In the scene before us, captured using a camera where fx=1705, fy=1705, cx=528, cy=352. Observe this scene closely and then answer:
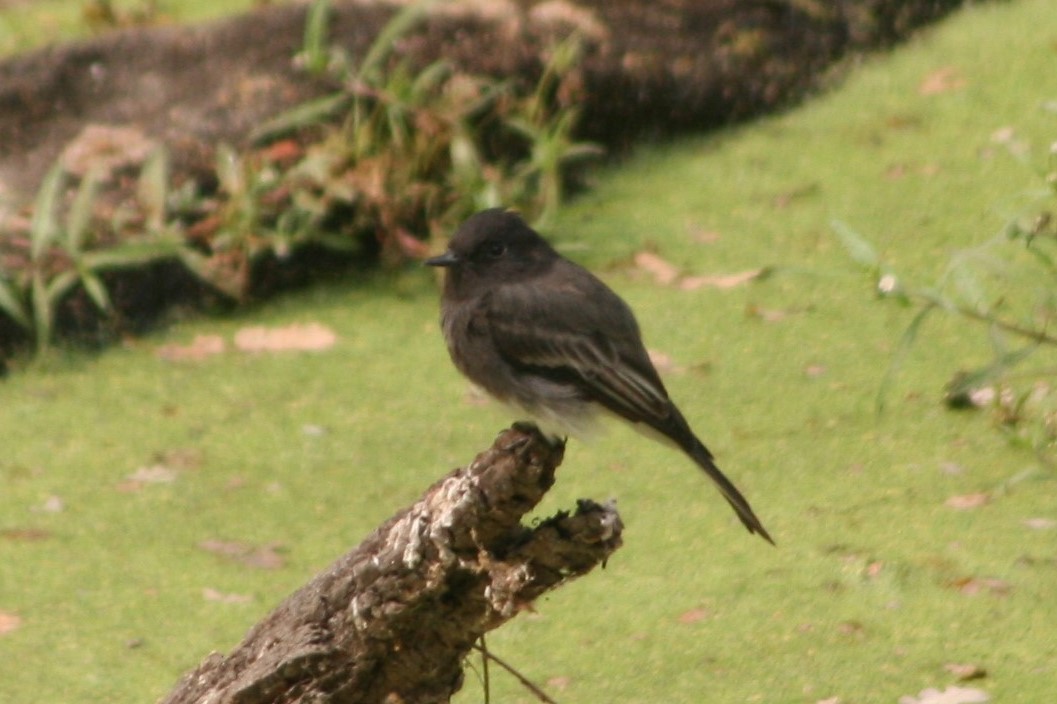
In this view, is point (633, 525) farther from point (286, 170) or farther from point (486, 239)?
point (286, 170)

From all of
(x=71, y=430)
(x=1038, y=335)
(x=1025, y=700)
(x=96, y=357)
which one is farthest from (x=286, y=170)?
(x=1025, y=700)

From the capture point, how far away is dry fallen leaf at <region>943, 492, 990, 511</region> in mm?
4258

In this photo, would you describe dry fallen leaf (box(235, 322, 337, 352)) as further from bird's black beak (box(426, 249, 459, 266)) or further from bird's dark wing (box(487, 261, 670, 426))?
bird's dark wing (box(487, 261, 670, 426))

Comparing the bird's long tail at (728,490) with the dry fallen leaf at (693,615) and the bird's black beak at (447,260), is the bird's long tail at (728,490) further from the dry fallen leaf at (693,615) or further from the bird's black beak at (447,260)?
the bird's black beak at (447,260)

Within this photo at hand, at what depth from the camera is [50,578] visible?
4129 millimetres

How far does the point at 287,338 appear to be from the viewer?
18.1 ft

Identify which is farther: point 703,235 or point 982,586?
point 703,235

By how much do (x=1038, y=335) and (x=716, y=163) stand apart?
8.88 feet

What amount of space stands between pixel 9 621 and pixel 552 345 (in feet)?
4.80

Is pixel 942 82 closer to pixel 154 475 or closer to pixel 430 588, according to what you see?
pixel 154 475

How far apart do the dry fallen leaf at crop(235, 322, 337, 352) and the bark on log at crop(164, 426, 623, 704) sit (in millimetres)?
2534

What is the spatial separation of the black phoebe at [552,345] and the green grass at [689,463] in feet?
1.56

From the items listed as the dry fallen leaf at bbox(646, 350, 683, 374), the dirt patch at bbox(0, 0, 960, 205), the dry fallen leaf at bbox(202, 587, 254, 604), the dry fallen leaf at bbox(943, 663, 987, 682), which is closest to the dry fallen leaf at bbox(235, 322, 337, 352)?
the dirt patch at bbox(0, 0, 960, 205)

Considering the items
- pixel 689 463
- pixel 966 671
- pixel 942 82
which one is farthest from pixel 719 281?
pixel 966 671
